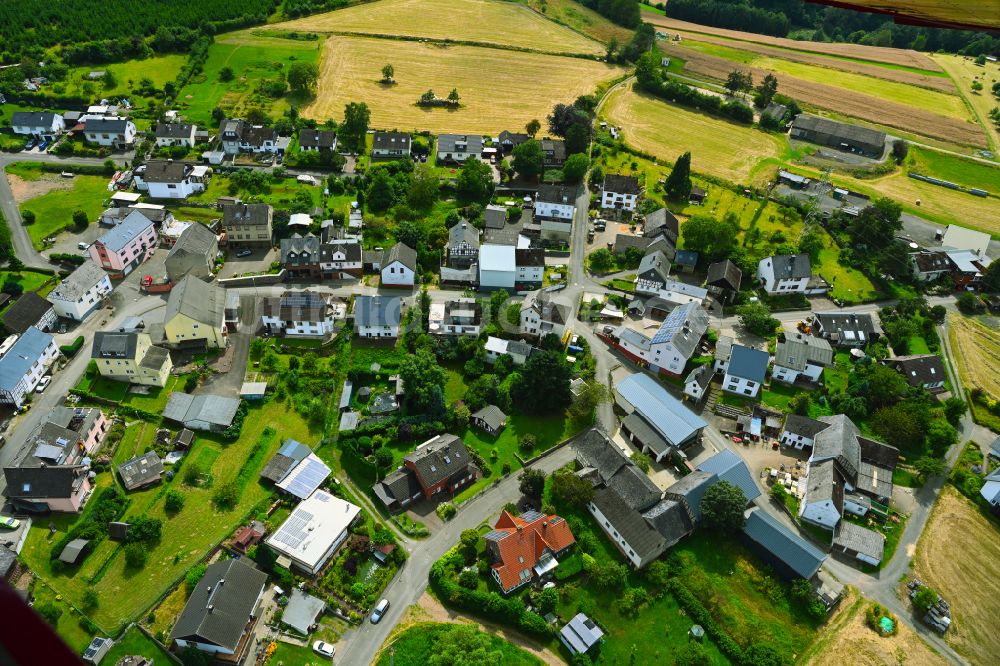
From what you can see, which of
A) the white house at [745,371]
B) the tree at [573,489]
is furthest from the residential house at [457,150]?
the tree at [573,489]

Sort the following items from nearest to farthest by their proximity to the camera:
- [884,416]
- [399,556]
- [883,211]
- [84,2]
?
[399,556] → [884,416] → [883,211] → [84,2]

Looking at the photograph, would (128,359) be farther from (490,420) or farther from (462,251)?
(462,251)

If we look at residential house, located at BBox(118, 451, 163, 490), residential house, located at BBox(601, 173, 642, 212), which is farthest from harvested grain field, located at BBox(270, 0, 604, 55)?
residential house, located at BBox(118, 451, 163, 490)

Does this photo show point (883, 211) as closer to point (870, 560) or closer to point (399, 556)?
point (870, 560)

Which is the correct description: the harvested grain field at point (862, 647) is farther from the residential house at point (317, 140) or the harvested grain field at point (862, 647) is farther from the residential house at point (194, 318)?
the residential house at point (317, 140)

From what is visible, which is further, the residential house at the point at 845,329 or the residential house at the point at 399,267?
the residential house at the point at 399,267

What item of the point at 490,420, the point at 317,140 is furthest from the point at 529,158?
the point at 490,420

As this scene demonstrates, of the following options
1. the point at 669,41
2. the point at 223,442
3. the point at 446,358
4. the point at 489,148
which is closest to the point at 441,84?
the point at 489,148
